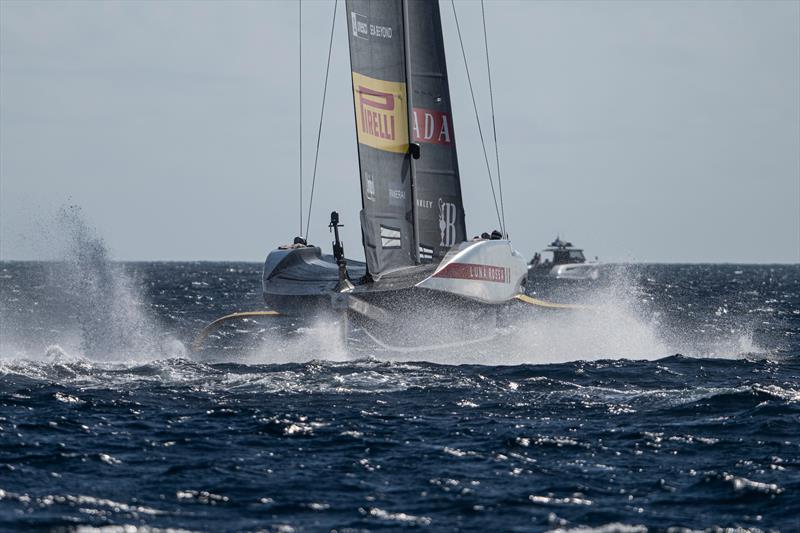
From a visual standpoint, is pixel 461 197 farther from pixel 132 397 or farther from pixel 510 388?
pixel 132 397

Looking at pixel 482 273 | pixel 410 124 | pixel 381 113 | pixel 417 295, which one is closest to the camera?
pixel 417 295

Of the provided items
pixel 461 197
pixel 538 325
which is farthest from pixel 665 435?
pixel 538 325

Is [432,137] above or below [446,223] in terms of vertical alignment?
above

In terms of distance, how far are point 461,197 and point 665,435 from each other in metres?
10.8

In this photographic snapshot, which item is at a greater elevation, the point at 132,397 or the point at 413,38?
the point at 413,38

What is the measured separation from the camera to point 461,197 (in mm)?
22344

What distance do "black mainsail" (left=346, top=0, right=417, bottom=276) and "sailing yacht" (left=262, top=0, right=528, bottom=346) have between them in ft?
0.06

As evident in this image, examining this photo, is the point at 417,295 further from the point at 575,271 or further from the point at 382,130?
the point at 575,271

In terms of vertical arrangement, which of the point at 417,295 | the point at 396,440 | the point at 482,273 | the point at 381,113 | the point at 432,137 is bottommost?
the point at 396,440

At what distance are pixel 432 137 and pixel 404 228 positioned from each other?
207cm

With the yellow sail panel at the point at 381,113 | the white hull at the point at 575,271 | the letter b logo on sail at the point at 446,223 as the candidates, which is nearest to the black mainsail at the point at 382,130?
the yellow sail panel at the point at 381,113

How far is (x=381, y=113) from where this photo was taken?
21.0m

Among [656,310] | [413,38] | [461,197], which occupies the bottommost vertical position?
[656,310]

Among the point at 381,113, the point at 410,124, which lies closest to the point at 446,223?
the point at 410,124
